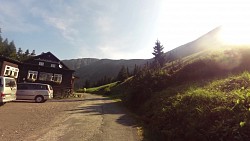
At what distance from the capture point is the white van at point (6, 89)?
17.9 metres

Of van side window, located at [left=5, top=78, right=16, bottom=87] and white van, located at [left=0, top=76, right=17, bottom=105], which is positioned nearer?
white van, located at [left=0, top=76, right=17, bottom=105]

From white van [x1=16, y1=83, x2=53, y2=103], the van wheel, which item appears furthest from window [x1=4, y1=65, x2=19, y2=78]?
the van wheel

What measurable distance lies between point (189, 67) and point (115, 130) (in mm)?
12158

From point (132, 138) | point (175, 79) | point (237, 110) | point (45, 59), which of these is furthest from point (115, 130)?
point (45, 59)

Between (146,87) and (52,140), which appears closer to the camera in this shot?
(52,140)

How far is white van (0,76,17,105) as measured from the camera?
58.9ft

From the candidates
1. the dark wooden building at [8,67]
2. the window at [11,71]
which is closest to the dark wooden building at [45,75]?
the dark wooden building at [8,67]

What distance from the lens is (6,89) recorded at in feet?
60.6

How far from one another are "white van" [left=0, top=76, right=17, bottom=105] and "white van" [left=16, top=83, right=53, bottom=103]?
724 cm

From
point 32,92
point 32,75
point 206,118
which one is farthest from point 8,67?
point 206,118

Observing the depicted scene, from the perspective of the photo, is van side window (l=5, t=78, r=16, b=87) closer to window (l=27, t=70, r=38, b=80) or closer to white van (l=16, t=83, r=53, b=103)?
white van (l=16, t=83, r=53, b=103)

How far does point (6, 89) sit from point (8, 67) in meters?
24.2

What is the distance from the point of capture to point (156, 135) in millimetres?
11281

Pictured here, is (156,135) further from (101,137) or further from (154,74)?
(154,74)
